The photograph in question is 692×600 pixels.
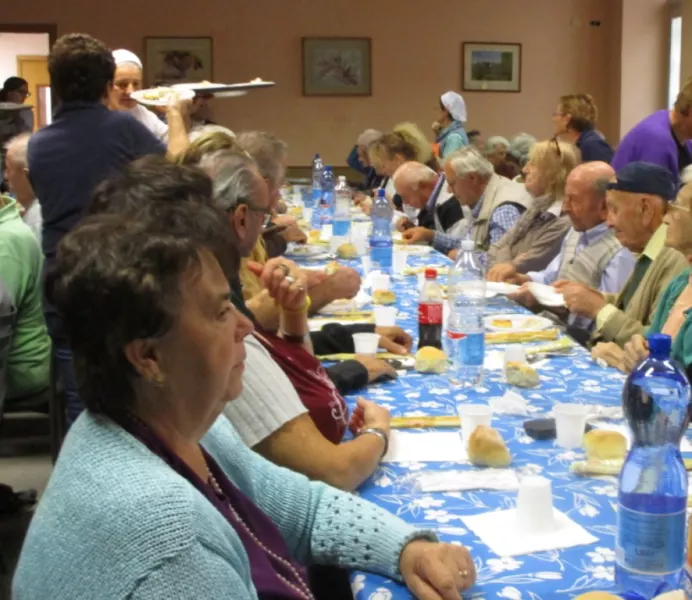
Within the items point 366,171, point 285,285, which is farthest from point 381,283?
point 366,171

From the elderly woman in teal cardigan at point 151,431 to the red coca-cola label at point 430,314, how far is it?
4.34ft

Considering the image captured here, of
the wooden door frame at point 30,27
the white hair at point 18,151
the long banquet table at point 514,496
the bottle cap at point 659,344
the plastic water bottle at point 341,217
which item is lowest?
the long banquet table at point 514,496

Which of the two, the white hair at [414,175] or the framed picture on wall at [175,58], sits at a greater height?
the framed picture on wall at [175,58]

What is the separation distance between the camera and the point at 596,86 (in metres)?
9.70

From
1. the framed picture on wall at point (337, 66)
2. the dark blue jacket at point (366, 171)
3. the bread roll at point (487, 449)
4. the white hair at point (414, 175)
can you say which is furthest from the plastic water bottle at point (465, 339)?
the framed picture on wall at point (337, 66)

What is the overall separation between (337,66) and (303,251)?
5266mm

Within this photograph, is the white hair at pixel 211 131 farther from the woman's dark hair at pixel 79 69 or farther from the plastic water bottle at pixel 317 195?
the plastic water bottle at pixel 317 195

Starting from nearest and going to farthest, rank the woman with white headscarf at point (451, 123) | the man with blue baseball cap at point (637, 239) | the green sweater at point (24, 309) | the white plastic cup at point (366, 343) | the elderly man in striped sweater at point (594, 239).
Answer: the white plastic cup at point (366, 343), the man with blue baseball cap at point (637, 239), the green sweater at point (24, 309), the elderly man in striped sweater at point (594, 239), the woman with white headscarf at point (451, 123)

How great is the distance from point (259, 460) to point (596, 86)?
9050 mm

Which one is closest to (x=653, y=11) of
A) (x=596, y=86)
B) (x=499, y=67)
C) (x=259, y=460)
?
(x=596, y=86)

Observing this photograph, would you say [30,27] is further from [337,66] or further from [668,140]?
[668,140]

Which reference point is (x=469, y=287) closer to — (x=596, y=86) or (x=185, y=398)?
(x=185, y=398)

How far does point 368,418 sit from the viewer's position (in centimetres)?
184

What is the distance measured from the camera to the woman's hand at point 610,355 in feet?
7.80
